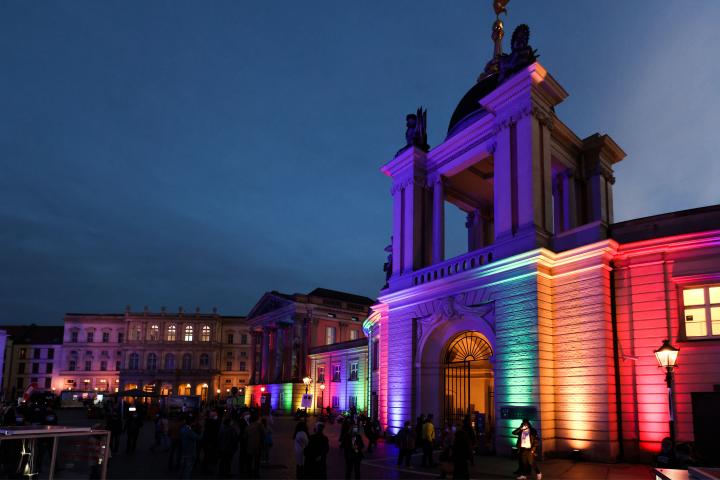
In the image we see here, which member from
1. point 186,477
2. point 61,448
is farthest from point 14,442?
point 186,477

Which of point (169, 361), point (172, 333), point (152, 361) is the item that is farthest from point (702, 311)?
point (152, 361)

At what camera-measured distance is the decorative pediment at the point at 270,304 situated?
217ft

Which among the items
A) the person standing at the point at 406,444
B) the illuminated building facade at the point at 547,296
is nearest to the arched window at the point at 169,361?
the illuminated building facade at the point at 547,296

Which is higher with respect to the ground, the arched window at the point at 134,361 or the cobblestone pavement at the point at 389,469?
the arched window at the point at 134,361

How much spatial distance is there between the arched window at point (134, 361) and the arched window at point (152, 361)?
1718 millimetres

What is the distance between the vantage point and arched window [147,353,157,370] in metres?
91.5

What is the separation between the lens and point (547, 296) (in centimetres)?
1938

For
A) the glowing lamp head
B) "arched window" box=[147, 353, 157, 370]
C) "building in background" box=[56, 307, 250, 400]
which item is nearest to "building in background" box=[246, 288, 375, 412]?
"building in background" box=[56, 307, 250, 400]

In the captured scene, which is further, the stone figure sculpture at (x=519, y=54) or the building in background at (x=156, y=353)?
the building in background at (x=156, y=353)

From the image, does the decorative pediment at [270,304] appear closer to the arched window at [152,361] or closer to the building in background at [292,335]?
the building in background at [292,335]

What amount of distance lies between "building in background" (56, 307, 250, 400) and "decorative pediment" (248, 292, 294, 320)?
2209cm

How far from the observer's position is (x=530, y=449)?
14.7 metres

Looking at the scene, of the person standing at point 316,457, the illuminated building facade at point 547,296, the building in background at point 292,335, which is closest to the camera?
the person standing at point 316,457

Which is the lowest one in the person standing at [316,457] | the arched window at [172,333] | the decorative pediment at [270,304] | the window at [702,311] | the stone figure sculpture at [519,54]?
the person standing at [316,457]
